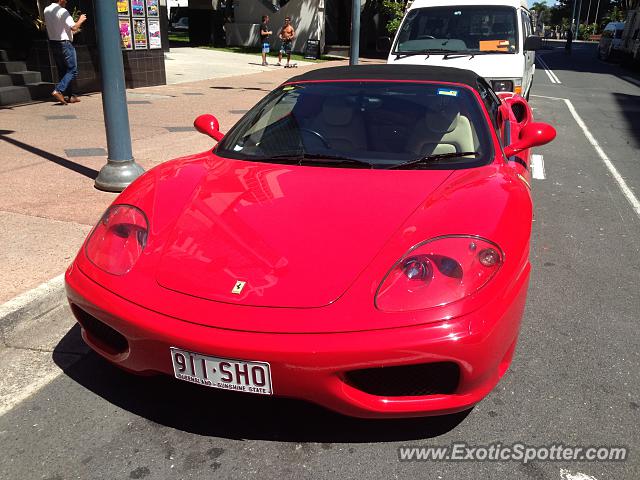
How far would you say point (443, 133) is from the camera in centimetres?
351

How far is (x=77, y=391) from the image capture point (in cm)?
288

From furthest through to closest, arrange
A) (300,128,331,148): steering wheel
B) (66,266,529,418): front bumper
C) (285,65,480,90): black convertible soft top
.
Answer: (285,65,480,90): black convertible soft top → (300,128,331,148): steering wheel → (66,266,529,418): front bumper

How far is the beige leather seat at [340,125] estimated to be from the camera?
11.5 feet

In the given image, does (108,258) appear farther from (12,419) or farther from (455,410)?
(455,410)

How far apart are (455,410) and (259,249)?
102 cm

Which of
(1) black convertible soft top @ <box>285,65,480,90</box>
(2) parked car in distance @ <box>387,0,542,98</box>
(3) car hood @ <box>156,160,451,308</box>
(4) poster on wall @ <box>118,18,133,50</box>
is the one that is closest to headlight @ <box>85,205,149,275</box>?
(3) car hood @ <box>156,160,451,308</box>

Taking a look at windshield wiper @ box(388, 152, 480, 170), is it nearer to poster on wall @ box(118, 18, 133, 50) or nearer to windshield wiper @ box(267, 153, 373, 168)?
windshield wiper @ box(267, 153, 373, 168)

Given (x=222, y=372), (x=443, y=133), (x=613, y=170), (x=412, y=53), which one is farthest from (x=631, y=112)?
(x=222, y=372)

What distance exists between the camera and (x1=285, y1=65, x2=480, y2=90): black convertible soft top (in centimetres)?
383

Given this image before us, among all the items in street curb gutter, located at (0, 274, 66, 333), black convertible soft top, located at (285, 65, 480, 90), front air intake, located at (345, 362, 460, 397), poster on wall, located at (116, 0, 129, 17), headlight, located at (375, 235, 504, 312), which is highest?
poster on wall, located at (116, 0, 129, 17)

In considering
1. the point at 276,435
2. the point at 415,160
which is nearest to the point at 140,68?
the point at 415,160

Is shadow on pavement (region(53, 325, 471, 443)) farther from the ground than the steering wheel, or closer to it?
closer to it

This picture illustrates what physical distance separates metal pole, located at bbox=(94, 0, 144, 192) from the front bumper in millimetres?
3611

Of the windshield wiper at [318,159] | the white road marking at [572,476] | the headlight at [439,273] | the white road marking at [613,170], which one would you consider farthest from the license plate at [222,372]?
the white road marking at [613,170]
